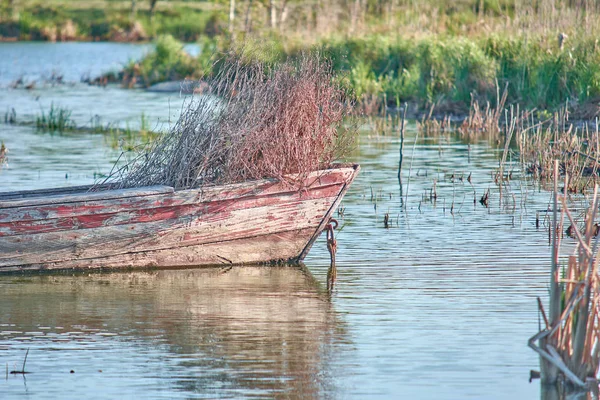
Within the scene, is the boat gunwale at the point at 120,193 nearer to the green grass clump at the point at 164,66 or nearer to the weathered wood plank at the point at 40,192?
the weathered wood plank at the point at 40,192

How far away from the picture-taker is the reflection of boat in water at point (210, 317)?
607 cm

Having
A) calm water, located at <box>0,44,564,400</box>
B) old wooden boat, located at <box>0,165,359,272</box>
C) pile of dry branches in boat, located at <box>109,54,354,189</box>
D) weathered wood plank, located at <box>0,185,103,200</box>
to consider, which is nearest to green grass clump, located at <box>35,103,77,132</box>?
calm water, located at <box>0,44,564,400</box>

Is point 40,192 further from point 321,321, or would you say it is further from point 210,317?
point 321,321

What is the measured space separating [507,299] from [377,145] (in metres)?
10.8

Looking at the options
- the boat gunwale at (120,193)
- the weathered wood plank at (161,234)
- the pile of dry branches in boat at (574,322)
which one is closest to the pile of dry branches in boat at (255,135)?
the boat gunwale at (120,193)

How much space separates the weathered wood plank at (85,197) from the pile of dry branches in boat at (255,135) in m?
0.34

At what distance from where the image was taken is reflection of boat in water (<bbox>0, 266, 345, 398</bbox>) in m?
6.07

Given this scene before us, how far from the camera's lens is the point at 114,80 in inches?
1353

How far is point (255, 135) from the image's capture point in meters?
8.87

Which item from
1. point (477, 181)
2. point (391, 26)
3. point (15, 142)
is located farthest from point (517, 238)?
point (391, 26)

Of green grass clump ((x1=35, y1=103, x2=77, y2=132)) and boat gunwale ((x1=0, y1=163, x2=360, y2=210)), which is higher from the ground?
boat gunwale ((x1=0, y1=163, x2=360, y2=210))

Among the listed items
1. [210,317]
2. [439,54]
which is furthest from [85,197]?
[439,54]

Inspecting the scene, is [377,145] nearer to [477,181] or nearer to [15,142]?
[477,181]

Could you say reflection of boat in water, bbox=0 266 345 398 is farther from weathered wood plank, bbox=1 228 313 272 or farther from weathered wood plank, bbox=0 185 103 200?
weathered wood plank, bbox=0 185 103 200
